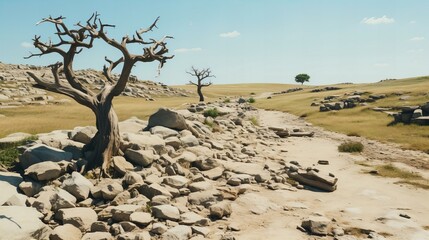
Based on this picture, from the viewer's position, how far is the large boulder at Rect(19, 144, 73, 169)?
43.2ft

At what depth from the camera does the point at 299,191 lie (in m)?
14.6

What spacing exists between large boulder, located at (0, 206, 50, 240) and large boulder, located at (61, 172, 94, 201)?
1772 mm

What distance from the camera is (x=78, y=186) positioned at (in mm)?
11438

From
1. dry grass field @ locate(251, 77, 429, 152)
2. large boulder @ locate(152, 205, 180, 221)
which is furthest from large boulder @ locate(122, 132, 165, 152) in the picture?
dry grass field @ locate(251, 77, 429, 152)

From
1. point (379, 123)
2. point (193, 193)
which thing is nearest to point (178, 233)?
point (193, 193)

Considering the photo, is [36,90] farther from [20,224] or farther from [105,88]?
[20,224]

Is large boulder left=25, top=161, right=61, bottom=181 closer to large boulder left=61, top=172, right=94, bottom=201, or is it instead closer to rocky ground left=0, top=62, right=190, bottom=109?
large boulder left=61, top=172, right=94, bottom=201

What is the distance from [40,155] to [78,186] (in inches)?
125

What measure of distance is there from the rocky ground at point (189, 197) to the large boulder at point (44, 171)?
0.11 feet

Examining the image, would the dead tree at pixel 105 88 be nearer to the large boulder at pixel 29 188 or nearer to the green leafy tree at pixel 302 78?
the large boulder at pixel 29 188

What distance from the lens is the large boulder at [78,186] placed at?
1133cm

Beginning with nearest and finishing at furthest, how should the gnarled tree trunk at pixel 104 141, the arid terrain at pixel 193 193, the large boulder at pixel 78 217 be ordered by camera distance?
the large boulder at pixel 78 217 < the arid terrain at pixel 193 193 < the gnarled tree trunk at pixel 104 141

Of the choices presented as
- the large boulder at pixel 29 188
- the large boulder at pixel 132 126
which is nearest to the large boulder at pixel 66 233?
the large boulder at pixel 29 188

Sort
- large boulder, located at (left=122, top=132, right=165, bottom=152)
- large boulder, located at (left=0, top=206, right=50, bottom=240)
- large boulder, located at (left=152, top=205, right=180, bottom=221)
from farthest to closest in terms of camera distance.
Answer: large boulder, located at (left=122, top=132, right=165, bottom=152) → large boulder, located at (left=152, top=205, right=180, bottom=221) → large boulder, located at (left=0, top=206, right=50, bottom=240)
